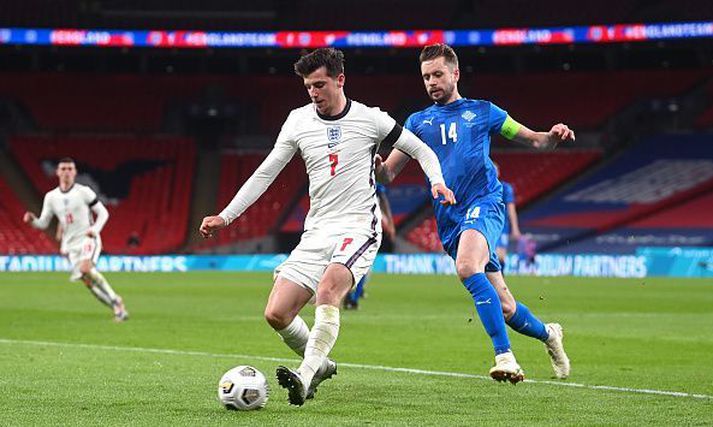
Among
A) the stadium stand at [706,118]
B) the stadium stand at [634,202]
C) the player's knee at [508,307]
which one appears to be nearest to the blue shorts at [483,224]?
the player's knee at [508,307]

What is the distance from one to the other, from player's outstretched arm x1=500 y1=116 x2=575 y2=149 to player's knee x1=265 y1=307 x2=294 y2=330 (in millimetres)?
2257

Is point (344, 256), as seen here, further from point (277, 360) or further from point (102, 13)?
point (102, 13)

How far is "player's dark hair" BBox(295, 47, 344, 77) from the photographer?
823cm

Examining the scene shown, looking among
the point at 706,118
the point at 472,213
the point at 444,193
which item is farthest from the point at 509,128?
the point at 706,118

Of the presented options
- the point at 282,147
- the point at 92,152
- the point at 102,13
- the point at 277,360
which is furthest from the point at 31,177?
the point at 282,147

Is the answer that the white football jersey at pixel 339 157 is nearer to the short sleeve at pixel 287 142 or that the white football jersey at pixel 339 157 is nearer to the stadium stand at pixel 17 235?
the short sleeve at pixel 287 142

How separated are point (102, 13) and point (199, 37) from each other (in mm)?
5074

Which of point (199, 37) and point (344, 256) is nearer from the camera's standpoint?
point (344, 256)

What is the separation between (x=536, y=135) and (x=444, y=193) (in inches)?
55.7

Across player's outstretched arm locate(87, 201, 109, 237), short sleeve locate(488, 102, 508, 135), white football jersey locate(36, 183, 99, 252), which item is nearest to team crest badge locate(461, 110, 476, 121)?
short sleeve locate(488, 102, 508, 135)

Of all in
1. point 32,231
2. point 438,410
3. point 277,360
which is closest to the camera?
point 438,410

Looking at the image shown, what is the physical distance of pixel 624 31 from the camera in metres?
43.6

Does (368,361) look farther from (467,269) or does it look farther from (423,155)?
(423,155)

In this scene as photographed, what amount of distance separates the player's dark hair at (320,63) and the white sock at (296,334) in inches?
68.4
